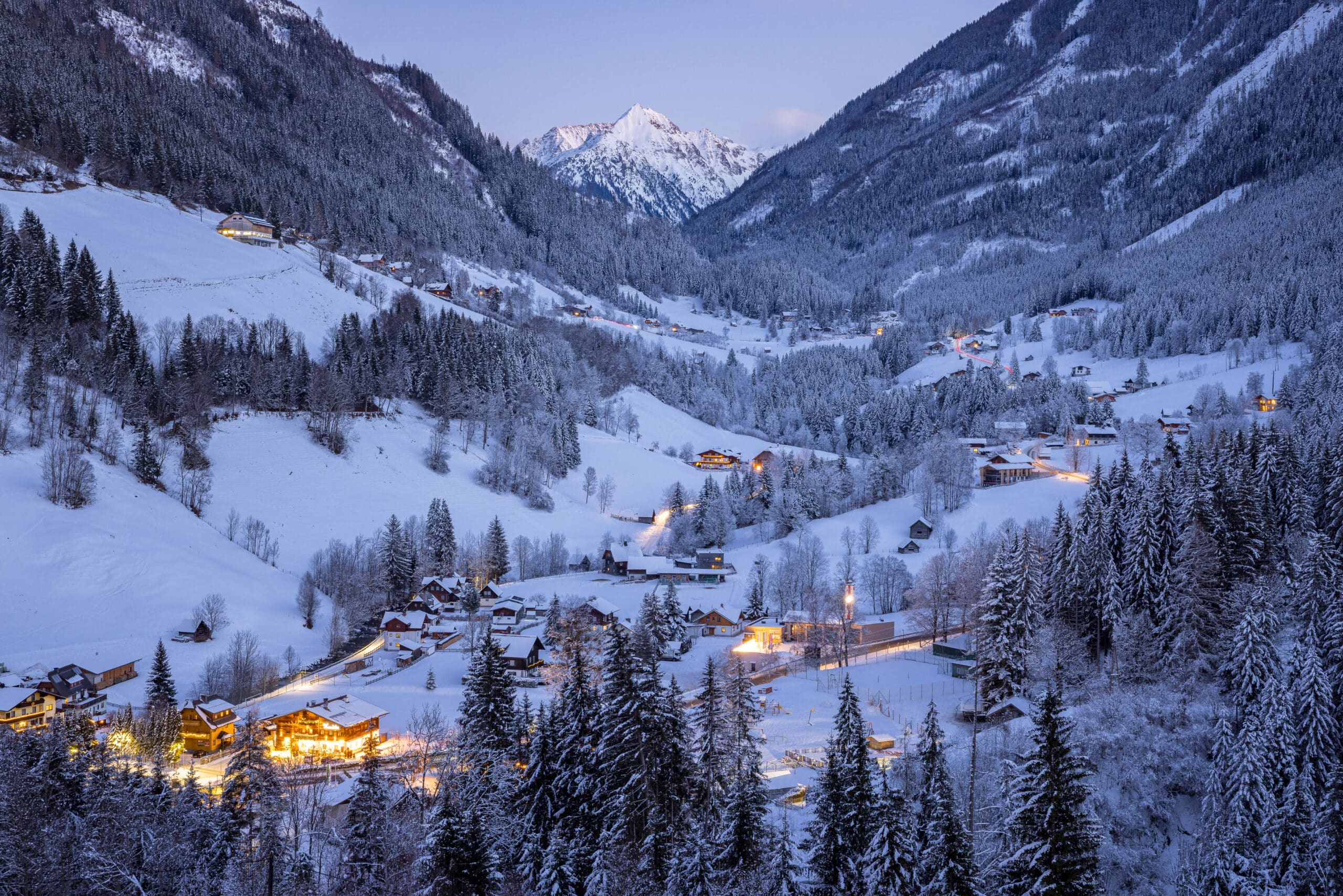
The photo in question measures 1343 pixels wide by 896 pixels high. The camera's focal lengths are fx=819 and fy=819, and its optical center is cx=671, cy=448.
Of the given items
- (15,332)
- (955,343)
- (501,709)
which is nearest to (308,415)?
(15,332)

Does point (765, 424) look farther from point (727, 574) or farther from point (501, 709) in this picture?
point (501, 709)

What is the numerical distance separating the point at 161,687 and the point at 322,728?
924 cm

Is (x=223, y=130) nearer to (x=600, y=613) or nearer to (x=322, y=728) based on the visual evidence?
(x=600, y=613)

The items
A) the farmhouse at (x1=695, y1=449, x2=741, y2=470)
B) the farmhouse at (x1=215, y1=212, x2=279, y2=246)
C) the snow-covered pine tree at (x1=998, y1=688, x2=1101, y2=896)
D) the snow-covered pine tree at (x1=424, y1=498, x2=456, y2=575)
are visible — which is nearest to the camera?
the snow-covered pine tree at (x1=998, y1=688, x2=1101, y2=896)

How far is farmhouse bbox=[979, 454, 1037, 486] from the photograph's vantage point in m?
86.6

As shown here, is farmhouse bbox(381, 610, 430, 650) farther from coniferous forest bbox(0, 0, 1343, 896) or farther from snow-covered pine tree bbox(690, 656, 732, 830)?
snow-covered pine tree bbox(690, 656, 732, 830)

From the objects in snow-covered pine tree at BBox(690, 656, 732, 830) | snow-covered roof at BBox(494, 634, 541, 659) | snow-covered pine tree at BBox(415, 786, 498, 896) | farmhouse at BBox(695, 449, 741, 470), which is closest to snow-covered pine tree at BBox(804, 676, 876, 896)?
snow-covered pine tree at BBox(690, 656, 732, 830)

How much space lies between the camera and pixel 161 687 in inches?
1639

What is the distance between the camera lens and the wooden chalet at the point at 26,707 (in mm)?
39344

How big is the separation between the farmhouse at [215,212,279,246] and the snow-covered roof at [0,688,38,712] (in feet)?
290

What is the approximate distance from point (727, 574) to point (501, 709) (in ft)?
132

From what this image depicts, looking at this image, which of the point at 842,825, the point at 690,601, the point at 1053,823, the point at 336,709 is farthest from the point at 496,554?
the point at 1053,823

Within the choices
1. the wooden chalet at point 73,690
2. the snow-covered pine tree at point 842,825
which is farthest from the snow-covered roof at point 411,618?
the snow-covered pine tree at point 842,825

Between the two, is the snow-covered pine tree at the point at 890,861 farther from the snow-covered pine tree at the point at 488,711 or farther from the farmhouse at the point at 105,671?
the farmhouse at the point at 105,671
